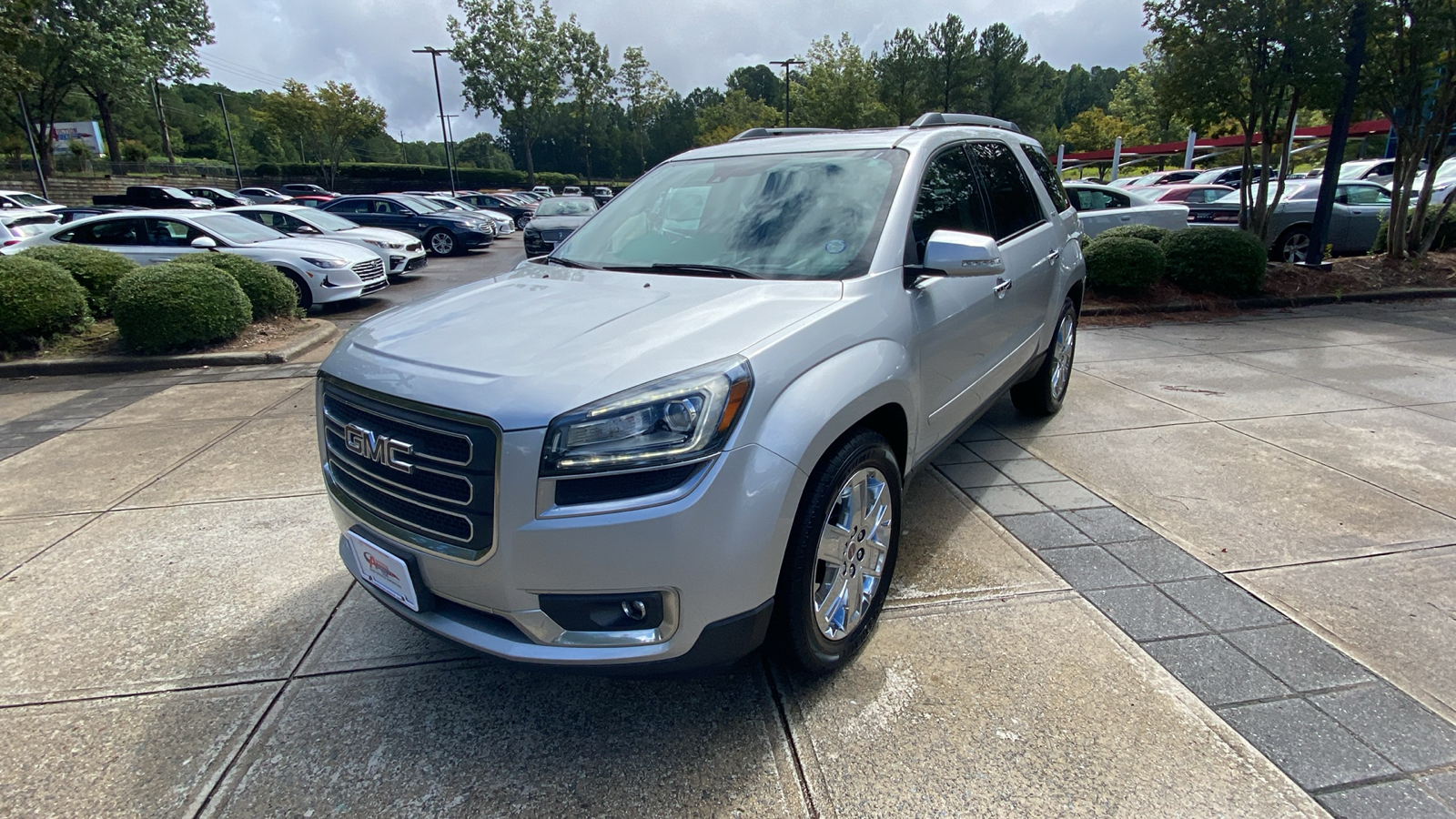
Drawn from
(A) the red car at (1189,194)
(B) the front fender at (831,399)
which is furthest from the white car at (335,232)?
(A) the red car at (1189,194)

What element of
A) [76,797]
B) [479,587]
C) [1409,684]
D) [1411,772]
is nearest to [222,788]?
[76,797]

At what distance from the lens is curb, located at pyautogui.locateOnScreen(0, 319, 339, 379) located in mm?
7367

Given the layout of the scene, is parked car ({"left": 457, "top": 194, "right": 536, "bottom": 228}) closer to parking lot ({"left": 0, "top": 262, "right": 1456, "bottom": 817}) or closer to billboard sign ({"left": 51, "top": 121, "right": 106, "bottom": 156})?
billboard sign ({"left": 51, "top": 121, "right": 106, "bottom": 156})

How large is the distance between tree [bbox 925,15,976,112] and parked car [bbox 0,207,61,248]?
40.1 meters

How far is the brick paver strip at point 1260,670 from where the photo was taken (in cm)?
208

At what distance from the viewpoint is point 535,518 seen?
1.89 metres

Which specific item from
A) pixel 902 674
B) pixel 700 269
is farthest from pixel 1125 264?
pixel 902 674

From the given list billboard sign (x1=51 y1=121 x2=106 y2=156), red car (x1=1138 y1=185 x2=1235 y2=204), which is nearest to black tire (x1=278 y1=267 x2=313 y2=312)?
red car (x1=1138 y1=185 x2=1235 y2=204)

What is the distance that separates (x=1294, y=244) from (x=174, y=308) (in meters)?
14.5

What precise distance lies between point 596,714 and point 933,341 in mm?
1806

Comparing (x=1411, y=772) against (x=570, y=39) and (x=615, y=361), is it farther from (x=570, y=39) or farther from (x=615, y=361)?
(x=570, y=39)

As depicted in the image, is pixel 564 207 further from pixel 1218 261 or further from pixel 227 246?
pixel 1218 261

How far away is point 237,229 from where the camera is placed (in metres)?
10.9

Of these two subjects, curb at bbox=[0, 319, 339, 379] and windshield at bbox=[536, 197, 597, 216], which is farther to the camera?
windshield at bbox=[536, 197, 597, 216]
